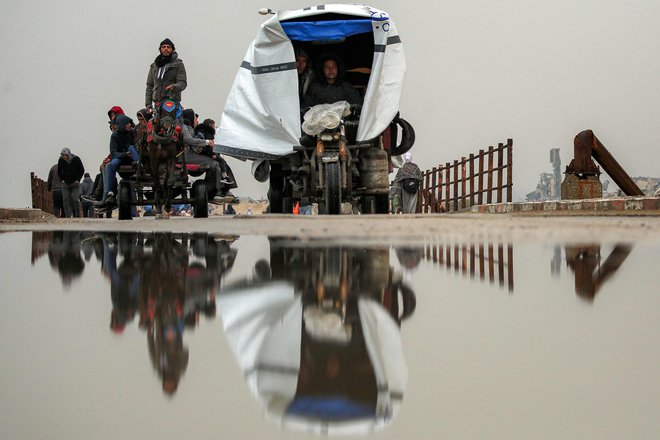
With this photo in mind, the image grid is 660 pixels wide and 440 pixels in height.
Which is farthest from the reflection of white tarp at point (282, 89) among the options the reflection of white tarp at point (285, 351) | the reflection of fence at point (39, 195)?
the reflection of fence at point (39, 195)

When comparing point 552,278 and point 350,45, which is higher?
point 350,45

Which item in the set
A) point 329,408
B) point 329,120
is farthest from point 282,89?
point 329,408

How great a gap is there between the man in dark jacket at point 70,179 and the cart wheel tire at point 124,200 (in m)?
7.21

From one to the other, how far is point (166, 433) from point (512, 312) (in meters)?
1.00

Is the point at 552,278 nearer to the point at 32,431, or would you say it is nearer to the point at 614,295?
the point at 614,295

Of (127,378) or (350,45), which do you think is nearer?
(127,378)

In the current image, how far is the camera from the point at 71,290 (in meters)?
2.38

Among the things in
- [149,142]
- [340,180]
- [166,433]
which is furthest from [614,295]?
[149,142]

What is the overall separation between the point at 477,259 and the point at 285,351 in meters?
1.94

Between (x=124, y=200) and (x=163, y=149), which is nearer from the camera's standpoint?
(x=163, y=149)

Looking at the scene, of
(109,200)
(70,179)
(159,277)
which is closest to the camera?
(159,277)

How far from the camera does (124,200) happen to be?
491 inches

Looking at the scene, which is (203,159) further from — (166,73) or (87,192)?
(87,192)

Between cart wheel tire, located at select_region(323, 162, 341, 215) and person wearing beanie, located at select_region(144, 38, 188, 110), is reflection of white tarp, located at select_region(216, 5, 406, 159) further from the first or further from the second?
cart wheel tire, located at select_region(323, 162, 341, 215)
